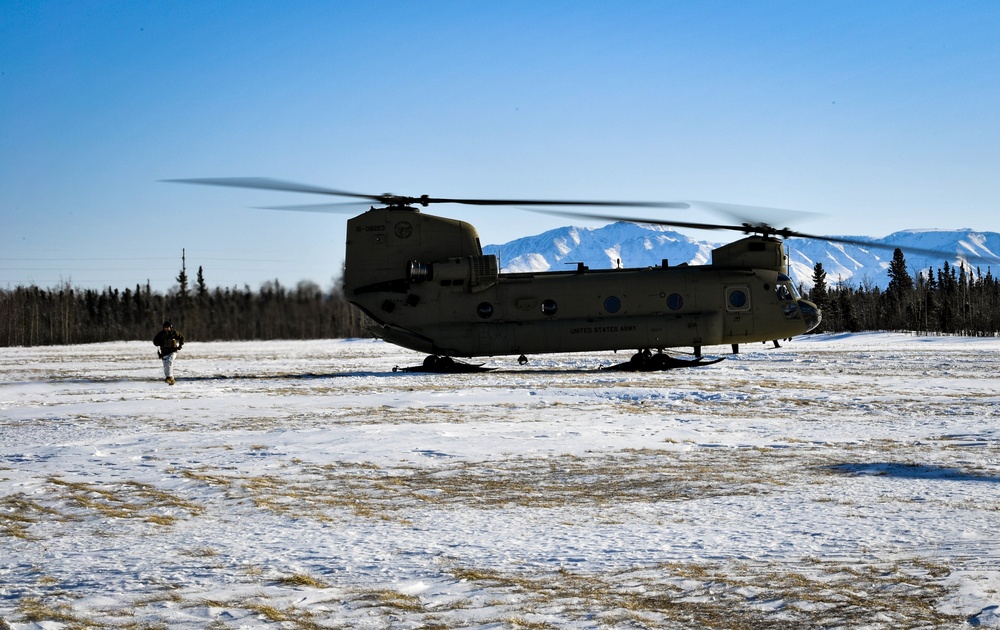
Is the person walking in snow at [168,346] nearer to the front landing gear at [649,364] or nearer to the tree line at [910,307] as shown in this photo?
the front landing gear at [649,364]

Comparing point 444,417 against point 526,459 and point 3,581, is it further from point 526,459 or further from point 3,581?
point 3,581

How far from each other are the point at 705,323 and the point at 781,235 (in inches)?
130

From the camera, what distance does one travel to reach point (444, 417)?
1264cm

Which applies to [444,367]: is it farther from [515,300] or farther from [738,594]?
[738,594]

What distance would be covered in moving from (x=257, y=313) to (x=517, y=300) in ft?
128

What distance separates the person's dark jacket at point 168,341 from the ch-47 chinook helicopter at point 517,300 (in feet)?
14.8

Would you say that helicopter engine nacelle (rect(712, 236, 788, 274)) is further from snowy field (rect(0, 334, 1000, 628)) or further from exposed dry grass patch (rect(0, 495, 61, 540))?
exposed dry grass patch (rect(0, 495, 61, 540))

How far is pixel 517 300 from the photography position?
74.2 feet

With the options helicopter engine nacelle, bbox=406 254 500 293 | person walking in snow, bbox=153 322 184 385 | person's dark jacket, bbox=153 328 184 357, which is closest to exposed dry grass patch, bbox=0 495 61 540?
person walking in snow, bbox=153 322 184 385

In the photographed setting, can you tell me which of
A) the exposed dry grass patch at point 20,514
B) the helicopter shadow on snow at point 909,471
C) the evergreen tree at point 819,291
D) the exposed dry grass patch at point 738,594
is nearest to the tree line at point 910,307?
the evergreen tree at point 819,291

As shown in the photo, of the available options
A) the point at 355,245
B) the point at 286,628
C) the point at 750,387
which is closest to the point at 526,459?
the point at 286,628

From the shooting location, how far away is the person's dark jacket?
2078 centimetres

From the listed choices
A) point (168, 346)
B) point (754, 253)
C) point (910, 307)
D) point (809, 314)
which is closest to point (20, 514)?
point (168, 346)

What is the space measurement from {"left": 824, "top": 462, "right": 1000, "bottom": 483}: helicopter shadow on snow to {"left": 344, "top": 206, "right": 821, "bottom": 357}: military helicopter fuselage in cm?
1426
